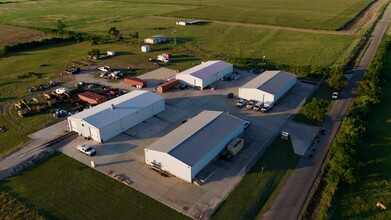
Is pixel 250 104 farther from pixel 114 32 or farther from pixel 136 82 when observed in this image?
pixel 114 32

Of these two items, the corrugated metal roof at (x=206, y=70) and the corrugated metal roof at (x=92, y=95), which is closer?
the corrugated metal roof at (x=92, y=95)

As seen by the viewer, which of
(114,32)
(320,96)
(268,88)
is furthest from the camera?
(114,32)

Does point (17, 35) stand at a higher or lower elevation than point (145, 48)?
higher

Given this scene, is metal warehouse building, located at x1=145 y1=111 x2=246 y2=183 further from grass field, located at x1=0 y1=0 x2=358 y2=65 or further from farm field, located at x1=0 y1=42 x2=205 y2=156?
grass field, located at x1=0 y1=0 x2=358 y2=65

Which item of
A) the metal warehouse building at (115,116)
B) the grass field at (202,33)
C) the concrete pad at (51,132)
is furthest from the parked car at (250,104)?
the concrete pad at (51,132)

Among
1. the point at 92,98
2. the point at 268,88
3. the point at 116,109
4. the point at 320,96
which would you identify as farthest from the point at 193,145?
the point at 320,96

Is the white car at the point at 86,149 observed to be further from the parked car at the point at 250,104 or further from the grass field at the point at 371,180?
the grass field at the point at 371,180

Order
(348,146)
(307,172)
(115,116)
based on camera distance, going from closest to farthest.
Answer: (307,172) < (348,146) < (115,116)
